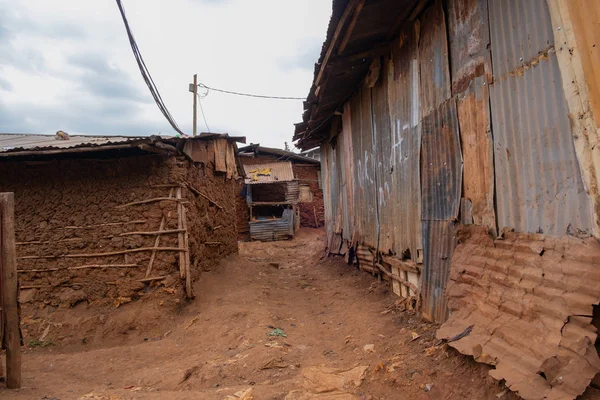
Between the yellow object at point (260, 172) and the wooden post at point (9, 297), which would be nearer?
the wooden post at point (9, 297)

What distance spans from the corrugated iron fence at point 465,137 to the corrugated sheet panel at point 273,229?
439 inches

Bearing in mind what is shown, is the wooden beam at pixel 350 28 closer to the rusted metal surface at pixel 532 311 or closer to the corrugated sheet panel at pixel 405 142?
the corrugated sheet panel at pixel 405 142

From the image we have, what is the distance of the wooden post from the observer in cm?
350

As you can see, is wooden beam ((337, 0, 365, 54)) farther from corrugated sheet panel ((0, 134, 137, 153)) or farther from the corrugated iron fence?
corrugated sheet panel ((0, 134, 137, 153))

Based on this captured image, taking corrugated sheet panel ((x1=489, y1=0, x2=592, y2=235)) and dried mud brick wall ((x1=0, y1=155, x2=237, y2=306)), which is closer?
corrugated sheet panel ((x1=489, y1=0, x2=592, y2=235))

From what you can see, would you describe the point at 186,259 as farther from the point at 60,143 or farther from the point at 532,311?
the point at 532,311

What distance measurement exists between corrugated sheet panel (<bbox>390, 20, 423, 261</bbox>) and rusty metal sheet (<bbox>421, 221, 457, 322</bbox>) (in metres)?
0.28

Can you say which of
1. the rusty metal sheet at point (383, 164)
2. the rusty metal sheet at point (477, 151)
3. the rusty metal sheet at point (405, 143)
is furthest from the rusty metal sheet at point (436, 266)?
the rusty metal sheet at point (383, 164)

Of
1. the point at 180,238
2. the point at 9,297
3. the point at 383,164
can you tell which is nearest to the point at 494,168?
the point at 383,164

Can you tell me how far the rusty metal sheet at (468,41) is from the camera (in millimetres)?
3139

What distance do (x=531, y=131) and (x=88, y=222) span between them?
6.74m

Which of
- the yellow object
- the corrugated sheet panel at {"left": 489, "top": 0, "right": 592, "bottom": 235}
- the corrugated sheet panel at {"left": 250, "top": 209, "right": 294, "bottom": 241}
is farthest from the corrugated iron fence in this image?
the yellow object

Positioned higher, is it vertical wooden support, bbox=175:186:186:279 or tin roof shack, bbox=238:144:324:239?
tin roof shack, bbox=238:144:324:239

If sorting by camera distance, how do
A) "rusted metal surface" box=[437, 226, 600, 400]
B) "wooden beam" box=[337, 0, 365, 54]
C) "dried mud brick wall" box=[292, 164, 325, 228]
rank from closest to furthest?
"rusted metal surface" box=[437, 226, 600, 400], "wooden beam" box=[337, 0, 365, 54], "dried mud brick wall" box=[292, 164, 325, 228]
